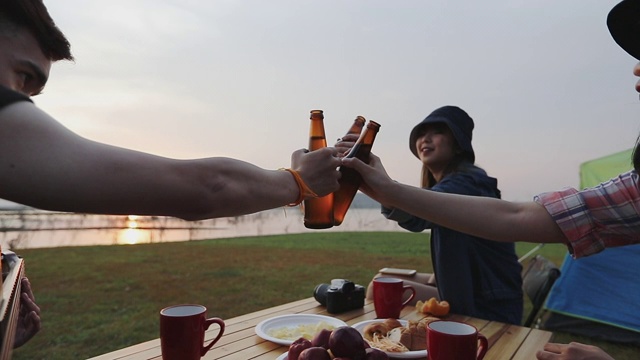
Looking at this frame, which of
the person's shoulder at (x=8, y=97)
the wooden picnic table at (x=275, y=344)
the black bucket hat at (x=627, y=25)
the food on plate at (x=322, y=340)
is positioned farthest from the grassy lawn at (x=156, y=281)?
the person's shoulder at (x=8, y=97)

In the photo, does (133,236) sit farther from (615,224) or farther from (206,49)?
(615,224)

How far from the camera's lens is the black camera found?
208 cm

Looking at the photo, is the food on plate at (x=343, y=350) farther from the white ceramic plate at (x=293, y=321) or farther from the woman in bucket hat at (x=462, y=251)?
the woman in bucket hat at (x=462, y=251)

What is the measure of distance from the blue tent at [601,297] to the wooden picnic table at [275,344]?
11.2 ft

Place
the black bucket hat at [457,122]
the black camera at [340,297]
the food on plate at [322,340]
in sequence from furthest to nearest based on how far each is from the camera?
1. the black bucket hat at [457,122]
2. the black camera at [340,297]
3. the food on plate at [322,340]

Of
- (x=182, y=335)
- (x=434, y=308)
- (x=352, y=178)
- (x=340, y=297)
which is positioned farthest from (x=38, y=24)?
(x=434, y=308)

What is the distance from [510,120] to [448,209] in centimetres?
803

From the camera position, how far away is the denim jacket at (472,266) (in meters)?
2.38

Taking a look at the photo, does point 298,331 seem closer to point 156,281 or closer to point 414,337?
point 414,337

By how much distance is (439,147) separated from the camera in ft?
9.83

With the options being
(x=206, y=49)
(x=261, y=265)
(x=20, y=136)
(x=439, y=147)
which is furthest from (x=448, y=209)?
(x=261, y=265)

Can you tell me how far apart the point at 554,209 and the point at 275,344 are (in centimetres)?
135

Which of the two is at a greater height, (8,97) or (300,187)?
(8,97)

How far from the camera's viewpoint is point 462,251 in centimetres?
246
